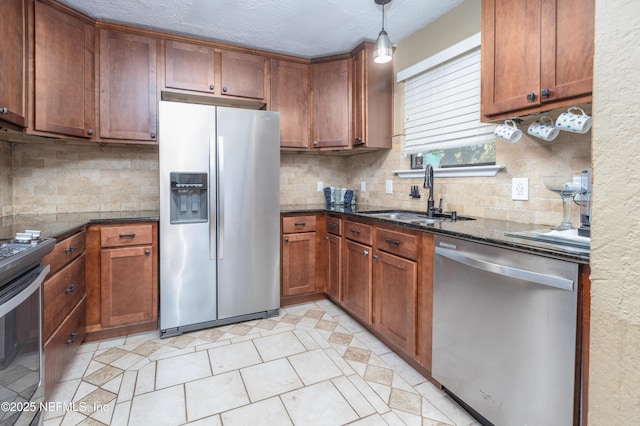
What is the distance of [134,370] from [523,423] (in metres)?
2.05

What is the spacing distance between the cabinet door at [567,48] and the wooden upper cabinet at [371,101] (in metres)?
1.56

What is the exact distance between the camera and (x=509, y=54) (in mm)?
1651

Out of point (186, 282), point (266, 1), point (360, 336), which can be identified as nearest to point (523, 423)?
point (360, 336)

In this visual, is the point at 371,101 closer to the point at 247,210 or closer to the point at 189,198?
the point at 247,210

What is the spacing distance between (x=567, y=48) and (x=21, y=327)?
2.47 metres

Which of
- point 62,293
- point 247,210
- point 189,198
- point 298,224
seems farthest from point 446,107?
point 62,293

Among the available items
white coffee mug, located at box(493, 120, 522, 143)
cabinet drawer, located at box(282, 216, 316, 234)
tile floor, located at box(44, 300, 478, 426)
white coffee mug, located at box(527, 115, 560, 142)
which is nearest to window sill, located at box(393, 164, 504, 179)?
→ white coffee mug, located at box(493, 120, 522, 143)

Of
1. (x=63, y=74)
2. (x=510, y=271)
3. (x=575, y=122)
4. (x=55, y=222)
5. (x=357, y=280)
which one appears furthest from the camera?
(x=357, y=280)

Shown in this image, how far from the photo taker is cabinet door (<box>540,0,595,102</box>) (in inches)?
52.4

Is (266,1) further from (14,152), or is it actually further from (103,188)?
(14,152)

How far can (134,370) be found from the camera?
1991 mm

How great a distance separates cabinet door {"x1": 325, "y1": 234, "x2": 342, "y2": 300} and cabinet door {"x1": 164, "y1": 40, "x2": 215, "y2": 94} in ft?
5.46

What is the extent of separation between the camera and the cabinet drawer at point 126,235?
2307 mm

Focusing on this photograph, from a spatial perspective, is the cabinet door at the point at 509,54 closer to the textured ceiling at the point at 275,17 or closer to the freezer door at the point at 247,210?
the textured ceiling at the point at 275,17
